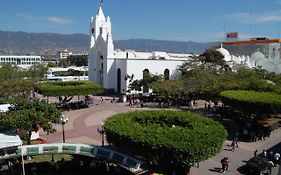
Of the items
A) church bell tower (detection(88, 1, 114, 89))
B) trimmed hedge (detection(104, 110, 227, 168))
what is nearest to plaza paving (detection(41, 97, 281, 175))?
trimmed hedge (detection(104, 110, 227, 168))

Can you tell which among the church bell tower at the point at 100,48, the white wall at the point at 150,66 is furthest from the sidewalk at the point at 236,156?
the church bell tower at the point at 100,48

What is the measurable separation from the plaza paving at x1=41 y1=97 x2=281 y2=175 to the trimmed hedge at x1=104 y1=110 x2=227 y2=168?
4.48 meters

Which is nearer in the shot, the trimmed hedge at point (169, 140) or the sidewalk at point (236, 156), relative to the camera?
the trimmed hedge at point (169, 140)

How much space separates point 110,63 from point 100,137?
34.2m

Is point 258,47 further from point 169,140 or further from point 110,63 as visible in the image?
point 169,140

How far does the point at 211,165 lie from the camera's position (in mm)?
23562

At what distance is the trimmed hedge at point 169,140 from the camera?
1663 centimetres

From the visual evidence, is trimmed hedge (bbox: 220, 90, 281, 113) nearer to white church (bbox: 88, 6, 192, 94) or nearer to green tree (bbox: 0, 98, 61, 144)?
green tree (bbox: 0, 98, 61, 144)

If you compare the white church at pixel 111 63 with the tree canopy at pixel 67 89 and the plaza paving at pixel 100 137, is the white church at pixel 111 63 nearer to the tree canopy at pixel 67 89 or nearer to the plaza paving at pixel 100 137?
the tree canopy at pixel 67 89

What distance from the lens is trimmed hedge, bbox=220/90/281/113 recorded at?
30078mm

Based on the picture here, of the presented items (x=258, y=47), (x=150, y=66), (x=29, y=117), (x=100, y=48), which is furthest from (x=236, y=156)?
(x=258, y=47)

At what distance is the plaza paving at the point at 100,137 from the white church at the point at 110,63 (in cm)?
1604

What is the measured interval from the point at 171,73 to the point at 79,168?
158ft

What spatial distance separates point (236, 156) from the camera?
84.8 feet
